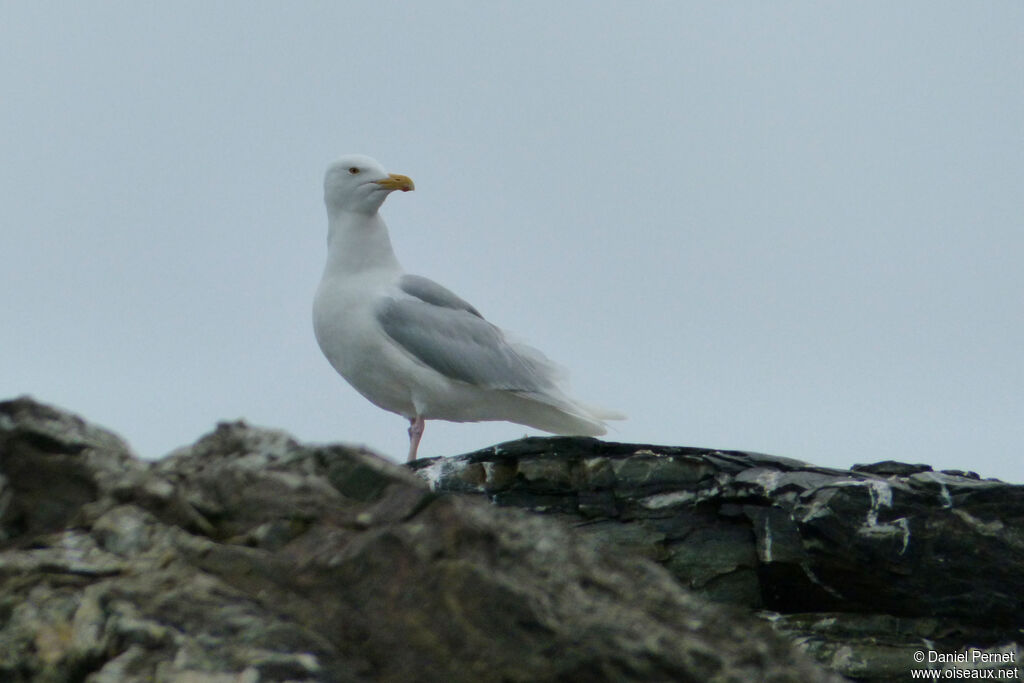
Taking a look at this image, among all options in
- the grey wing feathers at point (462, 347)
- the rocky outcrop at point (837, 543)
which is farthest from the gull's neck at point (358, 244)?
A: the rocky outcrop at point (837, 543)

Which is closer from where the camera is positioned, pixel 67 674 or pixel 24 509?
pixel 67 674

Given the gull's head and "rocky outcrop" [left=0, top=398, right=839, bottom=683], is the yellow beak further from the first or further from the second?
"rocky outcrop" [left=0, top=398, right=839, bottom=683]

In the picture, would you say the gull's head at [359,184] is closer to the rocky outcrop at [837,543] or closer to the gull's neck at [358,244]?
the gull's neck at [358,244]

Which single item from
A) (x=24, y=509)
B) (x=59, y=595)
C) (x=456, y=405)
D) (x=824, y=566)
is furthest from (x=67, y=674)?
(x=456, y=405)

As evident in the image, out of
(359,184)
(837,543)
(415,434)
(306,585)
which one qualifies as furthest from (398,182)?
(306,585)

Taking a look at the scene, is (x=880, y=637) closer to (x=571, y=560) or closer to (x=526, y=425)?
(x=571, y=560)

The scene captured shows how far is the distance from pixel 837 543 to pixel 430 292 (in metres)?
5.28

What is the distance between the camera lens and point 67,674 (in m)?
3.73

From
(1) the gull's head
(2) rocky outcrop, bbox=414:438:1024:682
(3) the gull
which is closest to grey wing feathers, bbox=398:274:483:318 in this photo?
(3) the gull

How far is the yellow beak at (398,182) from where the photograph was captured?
12.3 metres

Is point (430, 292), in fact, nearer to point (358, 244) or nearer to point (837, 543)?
point (358, 244)

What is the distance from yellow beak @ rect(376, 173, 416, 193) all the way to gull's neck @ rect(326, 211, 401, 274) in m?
0.31

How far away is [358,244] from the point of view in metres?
12.2

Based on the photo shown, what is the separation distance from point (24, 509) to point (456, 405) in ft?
25.4
